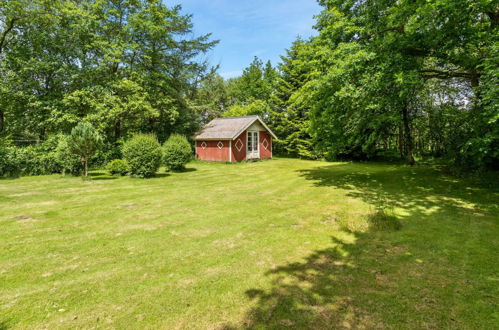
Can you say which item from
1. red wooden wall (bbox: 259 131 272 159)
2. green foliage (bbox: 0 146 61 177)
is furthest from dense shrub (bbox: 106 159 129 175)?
red wooden wall (bbox: 259 131 272 159)

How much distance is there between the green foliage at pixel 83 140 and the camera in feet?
43.5

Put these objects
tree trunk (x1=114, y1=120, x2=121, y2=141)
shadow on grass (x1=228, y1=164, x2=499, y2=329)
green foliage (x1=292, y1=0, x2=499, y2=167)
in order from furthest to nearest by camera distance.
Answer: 1. tree trunk (x1=114, y1=120, x2=121, y2=141)
2. green foliage (x1=292, y1=0, x2=499, y2=167)
3. shadow on grass (x1=228, y1=164, x2=499, y2=329)

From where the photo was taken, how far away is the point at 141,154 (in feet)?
46.3

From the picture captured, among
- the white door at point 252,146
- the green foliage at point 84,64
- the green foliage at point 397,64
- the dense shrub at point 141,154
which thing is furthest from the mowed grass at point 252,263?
the white door at point 252,146

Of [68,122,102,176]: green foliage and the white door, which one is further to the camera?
the white door

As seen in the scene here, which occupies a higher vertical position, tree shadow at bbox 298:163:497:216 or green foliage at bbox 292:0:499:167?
green foliage at bbox 292:0:499:167

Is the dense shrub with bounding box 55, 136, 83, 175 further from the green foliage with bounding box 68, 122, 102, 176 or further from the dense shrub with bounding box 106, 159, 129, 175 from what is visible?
the dense shrub with bounding box 106, 159, 129, 175

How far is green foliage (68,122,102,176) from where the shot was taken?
13.2m

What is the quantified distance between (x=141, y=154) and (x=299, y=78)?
20417 millimetres

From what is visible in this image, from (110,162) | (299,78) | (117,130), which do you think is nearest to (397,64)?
(110,162)

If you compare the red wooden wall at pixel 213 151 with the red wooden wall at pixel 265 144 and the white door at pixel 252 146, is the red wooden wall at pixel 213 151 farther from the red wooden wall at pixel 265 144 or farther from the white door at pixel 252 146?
the red wooden wall at pixel 265 144

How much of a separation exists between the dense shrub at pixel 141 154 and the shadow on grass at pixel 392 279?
1207cm

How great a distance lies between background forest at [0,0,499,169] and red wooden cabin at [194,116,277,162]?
12.3ft

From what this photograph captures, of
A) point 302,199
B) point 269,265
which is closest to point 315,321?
point 269,265
